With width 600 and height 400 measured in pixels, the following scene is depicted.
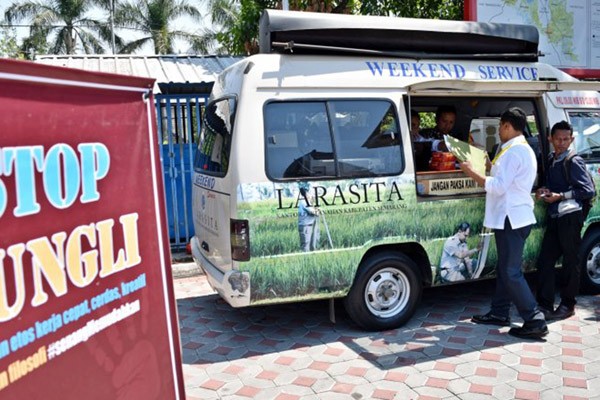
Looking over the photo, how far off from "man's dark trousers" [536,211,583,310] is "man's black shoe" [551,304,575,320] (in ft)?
0.10

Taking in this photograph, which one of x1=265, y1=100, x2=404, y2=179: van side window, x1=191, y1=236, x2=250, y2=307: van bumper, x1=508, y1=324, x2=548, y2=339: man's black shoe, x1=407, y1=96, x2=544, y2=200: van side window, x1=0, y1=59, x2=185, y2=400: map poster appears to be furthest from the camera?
x1=407, y1=96, x2=544, y2=200: van side window

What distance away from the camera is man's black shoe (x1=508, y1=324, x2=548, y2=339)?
4582 millimetres

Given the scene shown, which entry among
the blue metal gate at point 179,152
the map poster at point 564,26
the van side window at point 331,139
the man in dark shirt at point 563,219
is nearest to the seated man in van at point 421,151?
the van side window at point 331,139

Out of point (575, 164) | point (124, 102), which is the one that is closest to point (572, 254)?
point (575, 164)

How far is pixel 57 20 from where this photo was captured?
28250mm

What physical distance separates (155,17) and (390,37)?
27718 millimetres

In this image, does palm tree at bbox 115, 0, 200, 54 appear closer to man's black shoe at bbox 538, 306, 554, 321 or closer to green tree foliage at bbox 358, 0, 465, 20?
green tree foliage at bbox 358, 0, 465, 20

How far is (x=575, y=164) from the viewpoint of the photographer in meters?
4.92

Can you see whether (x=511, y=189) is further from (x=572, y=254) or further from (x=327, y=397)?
(x=327, y=397)

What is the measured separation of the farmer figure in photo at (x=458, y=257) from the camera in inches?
191

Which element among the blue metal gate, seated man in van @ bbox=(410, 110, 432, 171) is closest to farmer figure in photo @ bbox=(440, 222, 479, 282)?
seated man in van @ bbox=(410, 110, 432, 171)

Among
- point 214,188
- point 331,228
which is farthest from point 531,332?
point 214,188

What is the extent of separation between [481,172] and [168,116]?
14.7 feet

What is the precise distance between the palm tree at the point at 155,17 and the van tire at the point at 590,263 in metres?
27.4
